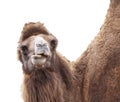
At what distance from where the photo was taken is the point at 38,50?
6027 millimetres

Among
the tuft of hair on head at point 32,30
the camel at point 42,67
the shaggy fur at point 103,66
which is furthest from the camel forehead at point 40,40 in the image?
the shaggy fur at point 103,66

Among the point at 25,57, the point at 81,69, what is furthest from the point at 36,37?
the point at 81,69

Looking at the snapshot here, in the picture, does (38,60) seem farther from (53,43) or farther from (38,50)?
(53,43)

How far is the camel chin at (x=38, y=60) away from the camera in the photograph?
6035 millimetres

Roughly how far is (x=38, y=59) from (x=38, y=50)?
7cm

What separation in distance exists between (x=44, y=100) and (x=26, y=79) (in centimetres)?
24

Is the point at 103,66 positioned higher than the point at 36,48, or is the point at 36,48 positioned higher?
the point at 36,48

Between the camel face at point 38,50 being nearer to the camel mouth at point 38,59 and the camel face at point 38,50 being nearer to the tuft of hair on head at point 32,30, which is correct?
the camel mouth at point 38,59

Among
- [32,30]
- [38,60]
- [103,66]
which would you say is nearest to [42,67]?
[38,60]

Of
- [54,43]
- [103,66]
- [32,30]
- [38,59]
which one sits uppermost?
[32,30]

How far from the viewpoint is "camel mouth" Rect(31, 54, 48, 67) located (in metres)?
6.04

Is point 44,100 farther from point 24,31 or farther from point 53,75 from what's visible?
point 24,31

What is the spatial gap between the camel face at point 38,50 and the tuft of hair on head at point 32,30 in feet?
0.43

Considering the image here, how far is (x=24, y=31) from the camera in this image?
21.3ft
